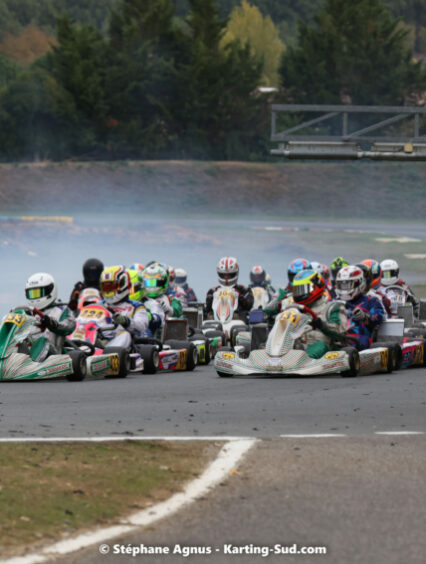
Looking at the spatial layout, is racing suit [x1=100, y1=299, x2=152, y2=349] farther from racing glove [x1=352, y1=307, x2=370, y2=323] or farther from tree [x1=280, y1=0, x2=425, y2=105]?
tree [x1=280, y1=0, x2=425, y2=105]

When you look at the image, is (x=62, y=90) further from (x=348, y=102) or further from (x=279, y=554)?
(x=279, y=554)

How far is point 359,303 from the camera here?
14016 mm

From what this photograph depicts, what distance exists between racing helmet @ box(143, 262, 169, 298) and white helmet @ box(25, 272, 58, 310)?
360cm

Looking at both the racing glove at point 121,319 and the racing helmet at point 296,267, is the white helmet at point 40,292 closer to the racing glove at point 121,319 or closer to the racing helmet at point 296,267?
the racing glove at point 121,319

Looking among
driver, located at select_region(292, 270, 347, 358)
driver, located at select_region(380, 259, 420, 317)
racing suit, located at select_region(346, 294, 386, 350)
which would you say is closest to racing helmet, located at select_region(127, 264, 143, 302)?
racing suit, located at select_region(346, 294, 386, 350)

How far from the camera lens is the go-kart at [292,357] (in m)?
12.4

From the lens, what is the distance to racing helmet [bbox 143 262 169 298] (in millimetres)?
16297

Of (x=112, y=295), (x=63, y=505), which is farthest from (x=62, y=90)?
(x=63, y=505)

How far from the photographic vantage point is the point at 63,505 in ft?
18.6

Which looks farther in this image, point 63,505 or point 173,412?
point 173,412

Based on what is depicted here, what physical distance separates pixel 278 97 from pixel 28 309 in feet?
165

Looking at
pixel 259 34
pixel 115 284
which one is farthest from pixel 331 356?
pixel 259 34

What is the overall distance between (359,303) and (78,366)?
351cm

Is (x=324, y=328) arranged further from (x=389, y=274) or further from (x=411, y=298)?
(x=389, y=274)
